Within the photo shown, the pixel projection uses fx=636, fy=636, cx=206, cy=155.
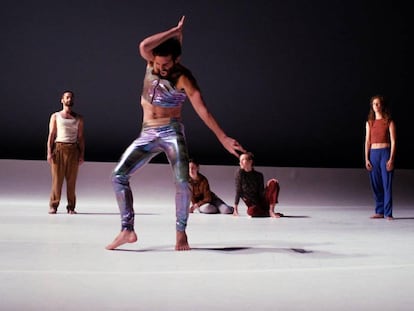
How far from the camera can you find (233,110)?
901 cm

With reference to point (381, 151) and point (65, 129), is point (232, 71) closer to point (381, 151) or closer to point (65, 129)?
point (65, 129)

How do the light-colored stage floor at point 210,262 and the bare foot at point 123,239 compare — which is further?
the bare foot at point 123,239

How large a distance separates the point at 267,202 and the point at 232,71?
3282 mm

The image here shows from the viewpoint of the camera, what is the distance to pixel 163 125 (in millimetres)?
3555

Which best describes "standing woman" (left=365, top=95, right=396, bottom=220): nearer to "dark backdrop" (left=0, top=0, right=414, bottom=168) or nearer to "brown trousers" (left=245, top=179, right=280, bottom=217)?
"brown trousers" (left=245, top=179, right=280, bottom=217)

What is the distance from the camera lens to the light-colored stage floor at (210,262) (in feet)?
7.43

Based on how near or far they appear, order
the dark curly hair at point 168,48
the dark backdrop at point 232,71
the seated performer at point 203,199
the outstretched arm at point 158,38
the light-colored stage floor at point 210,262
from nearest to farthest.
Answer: the light-colored stage floor at point 210,262 → the outstretched arm at point 158,38 → the dark curly hair at point 168,48 → the seated performer at point 203,199 → the dark backdrop at point 232,71

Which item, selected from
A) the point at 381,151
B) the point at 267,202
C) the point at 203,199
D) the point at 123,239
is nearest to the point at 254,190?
the point at 267,202

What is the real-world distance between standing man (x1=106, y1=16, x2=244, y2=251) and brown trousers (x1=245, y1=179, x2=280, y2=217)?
2.57 metres

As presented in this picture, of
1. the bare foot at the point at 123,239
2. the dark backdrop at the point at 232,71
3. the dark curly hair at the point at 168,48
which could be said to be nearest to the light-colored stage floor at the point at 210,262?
the bare foot at the point at 123,239

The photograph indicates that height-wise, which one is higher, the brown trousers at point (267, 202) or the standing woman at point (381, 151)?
the standing woman at point (381, 151)

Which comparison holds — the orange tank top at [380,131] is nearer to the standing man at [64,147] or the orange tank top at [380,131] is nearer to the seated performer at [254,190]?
the seated performer at [254,190]

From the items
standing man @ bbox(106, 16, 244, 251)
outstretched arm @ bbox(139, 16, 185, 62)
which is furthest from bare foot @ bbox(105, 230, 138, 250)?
outstretched arm @ bbox(139, 16, 185, 62)

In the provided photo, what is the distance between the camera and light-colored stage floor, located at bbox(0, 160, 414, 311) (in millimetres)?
2264
